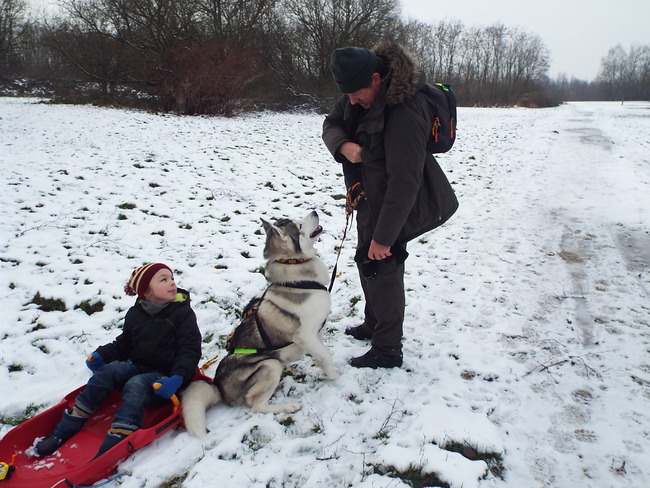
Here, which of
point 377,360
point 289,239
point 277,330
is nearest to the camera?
point 277,330

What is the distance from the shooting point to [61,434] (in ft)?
8.87

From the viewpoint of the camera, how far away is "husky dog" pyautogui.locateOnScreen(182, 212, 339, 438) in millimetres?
3020

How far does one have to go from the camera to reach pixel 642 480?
2256 millimetres

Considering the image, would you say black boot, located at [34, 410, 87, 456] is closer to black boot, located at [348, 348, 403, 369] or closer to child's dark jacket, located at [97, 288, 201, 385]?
child's dark jacket, located at [97, 288, 201, 385]

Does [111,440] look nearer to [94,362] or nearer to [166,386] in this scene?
[166,386]

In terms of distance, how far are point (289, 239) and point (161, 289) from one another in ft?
3.71

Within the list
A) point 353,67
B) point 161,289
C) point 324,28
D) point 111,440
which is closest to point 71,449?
point 111,440

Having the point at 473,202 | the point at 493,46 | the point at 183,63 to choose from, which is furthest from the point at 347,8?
the point at 493,46

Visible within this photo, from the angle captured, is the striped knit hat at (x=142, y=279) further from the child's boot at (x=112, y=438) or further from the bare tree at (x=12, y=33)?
the bare tree at (x=12, y=33)

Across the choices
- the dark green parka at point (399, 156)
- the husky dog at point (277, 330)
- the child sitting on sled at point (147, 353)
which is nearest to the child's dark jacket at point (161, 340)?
the child sitting on sled at point (147, 353)

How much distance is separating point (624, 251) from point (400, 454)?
501 centimetres

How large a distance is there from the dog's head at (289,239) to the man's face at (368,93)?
3.82 feet

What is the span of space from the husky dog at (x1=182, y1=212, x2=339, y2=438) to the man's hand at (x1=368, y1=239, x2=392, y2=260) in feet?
2.01

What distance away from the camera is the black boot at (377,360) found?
134 inches
